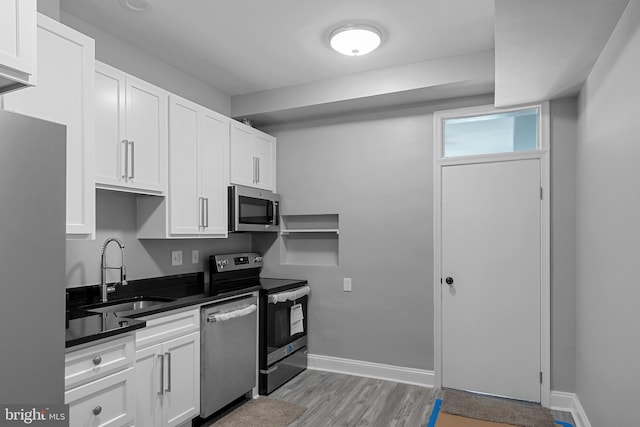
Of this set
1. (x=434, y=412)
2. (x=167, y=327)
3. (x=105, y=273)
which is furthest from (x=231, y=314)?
(x=434, y=412)

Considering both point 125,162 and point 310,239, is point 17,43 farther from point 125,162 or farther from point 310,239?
point 310,239

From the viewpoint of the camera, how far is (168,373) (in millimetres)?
2535

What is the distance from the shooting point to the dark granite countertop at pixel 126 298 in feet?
6.44

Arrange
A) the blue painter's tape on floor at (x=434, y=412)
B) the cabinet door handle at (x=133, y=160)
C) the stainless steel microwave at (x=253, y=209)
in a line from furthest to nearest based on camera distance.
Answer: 1. the stainless steel microwave at (x=253, y=209)
2. the blue painter's tape on floor at (x=434, y=412)
3. the cabinet door handle at (x=133, y=160)

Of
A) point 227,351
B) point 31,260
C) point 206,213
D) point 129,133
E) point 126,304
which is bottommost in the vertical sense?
point 227,351

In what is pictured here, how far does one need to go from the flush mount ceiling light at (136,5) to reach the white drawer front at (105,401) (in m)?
2.16

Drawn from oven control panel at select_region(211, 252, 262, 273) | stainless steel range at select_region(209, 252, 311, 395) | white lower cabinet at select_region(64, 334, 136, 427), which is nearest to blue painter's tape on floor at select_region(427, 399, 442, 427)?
stainless steel range at select_region(209, 252, 311, 395)

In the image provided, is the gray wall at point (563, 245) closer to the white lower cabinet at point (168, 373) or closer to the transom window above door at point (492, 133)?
the transom window above door at point (492, 133)

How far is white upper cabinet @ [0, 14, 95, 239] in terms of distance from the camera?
1.94 metres

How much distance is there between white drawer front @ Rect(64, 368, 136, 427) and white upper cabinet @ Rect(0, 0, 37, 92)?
134 centimetres

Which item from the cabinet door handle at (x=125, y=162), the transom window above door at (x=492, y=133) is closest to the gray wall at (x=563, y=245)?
A: the transom window above door at (x=492, y=133)

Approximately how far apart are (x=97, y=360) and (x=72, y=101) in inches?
51.1

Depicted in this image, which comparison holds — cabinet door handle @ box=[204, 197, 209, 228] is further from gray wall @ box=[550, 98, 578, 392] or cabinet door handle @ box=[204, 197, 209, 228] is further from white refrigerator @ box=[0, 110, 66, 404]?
gray wall @ box=[550, 98, 578, 392]

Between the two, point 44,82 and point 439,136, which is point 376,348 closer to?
point 439,136
